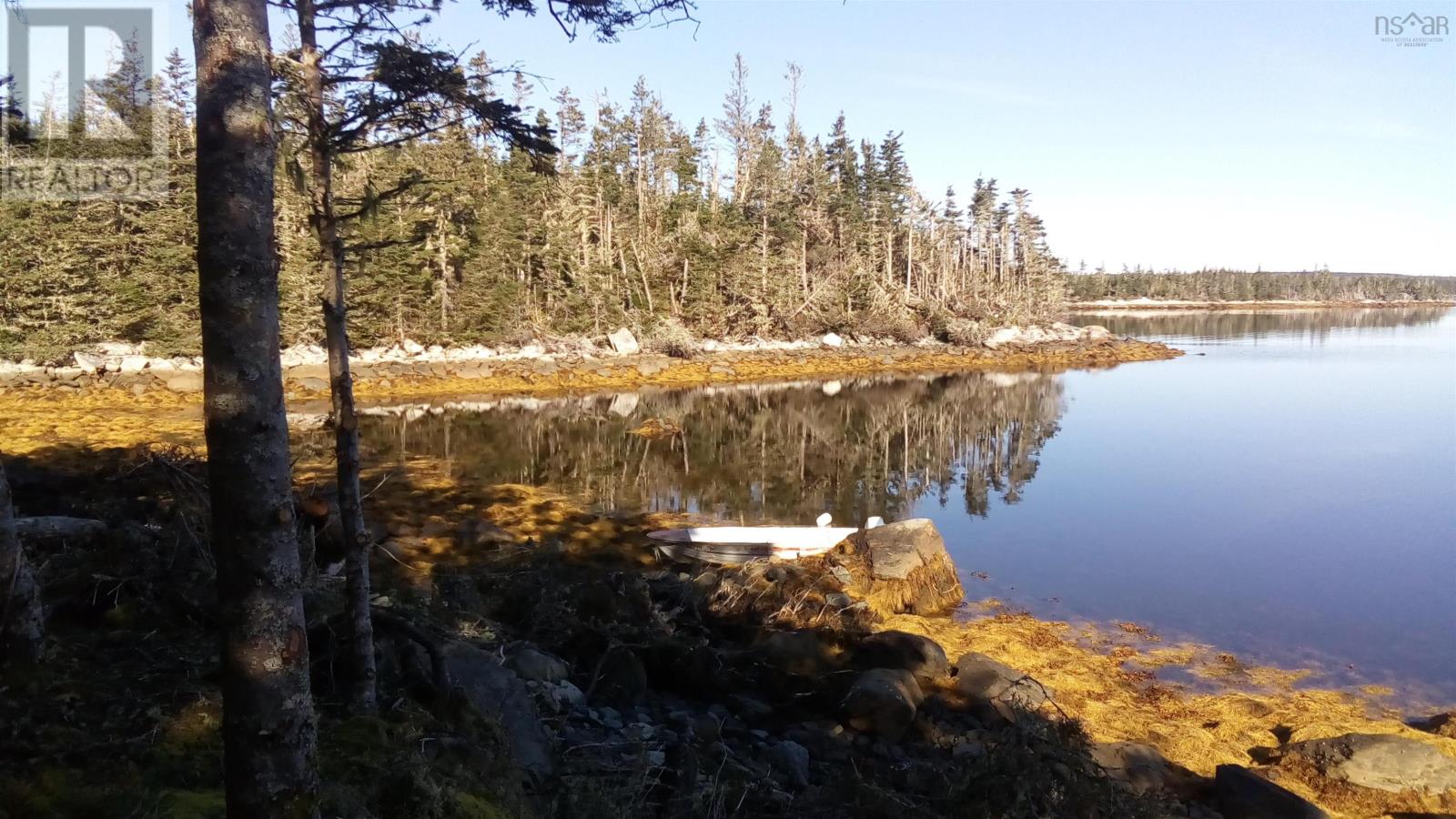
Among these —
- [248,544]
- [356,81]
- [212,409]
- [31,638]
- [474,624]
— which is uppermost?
[356,81]

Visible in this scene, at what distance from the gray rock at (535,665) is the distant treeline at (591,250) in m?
15.2

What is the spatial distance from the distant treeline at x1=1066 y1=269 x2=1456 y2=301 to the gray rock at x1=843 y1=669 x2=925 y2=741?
420ft

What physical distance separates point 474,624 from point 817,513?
10402 mm

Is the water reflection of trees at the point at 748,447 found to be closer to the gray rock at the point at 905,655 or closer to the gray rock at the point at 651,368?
the gray rock at the point at 651,368

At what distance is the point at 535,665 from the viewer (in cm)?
634

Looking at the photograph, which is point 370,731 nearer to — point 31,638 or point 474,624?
point 31,638

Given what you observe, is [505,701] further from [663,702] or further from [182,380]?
[182,380]

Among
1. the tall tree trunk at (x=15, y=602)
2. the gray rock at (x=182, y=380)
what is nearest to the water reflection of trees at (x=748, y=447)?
the gray rock at (x=182, y=380)

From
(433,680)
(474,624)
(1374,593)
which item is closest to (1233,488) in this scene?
(1374,593)

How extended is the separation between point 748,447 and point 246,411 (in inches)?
853

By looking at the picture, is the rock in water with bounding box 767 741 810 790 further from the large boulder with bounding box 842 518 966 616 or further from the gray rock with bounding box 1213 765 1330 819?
the large boulder with bounding box 842 518 966 616

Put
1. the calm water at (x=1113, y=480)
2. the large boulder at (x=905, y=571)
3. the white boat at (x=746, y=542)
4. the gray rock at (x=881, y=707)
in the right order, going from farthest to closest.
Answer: the white boat at (x=746, y=542)
the calm water at (x=1113, y=480)
the large boulder at (x=905, y=571)
the gray rock at (x=881, y=707)

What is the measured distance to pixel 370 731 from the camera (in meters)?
3.83

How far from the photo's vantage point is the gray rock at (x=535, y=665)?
6155 mm
